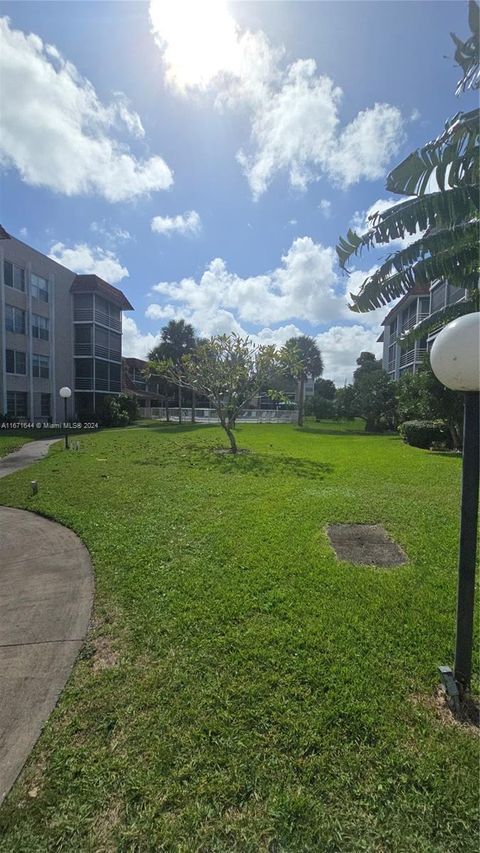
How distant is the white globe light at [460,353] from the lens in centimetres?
224

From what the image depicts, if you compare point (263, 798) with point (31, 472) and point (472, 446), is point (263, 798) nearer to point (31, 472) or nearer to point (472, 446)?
point (472, 446)

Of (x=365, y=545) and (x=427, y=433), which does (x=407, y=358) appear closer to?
(x=427, y=433)

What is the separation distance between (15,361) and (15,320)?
10.2 feet

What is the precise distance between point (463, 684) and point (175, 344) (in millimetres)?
43007

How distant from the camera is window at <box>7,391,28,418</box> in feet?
90.6

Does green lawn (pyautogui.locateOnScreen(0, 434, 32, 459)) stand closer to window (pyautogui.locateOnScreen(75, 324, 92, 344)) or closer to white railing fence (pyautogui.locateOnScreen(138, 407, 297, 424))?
window (pyautogui.locateOnScreen(75, 324, 92, 344))

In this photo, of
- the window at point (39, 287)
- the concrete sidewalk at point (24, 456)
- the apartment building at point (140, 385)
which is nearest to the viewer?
the concrete sidewalk at point (24, 456)

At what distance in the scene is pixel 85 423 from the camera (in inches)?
1273

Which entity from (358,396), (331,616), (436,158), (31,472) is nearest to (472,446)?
(331,616)

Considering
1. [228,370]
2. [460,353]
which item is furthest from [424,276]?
[228,370]

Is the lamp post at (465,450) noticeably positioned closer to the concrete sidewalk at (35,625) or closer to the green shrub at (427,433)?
the concrete sidewalk at (35,625)

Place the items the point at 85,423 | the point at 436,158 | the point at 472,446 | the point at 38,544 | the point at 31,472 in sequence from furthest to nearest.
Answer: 1. the point at 85,423
2. the point at 31,472
3. the point at 38,544
4. the point at 436,158
5. the point at 472,446

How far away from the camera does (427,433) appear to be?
59.8 feet

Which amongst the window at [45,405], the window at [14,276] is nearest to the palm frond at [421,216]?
the window at [14,276]
